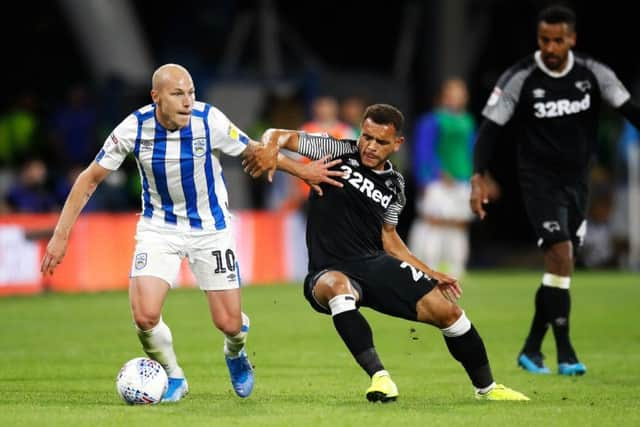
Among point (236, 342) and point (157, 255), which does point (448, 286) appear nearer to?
point (236, 342)

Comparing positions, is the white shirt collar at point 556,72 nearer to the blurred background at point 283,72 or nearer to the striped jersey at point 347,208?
the striped jersey at point 347,208

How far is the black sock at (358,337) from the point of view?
788cm

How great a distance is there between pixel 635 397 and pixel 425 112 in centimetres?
1481

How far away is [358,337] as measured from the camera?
7906mm

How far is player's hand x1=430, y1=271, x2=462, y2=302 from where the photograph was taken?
26.1 feet

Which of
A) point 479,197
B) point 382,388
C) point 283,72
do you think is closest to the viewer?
point 382,388

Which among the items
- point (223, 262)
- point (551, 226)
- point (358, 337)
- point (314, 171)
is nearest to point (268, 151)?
point (314, 171)

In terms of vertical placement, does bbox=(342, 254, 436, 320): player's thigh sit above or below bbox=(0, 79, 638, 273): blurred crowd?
above

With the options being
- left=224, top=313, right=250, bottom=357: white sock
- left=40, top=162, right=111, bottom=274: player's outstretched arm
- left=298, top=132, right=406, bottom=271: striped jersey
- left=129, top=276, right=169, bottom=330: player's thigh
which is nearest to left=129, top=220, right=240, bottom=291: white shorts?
left=129, top=276, right=169, bottom=330: player's thigh

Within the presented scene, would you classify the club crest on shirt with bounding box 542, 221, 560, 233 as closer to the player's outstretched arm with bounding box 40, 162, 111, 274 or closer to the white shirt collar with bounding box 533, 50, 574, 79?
the white shirt collar with bounding box 533, 50, 574, 79

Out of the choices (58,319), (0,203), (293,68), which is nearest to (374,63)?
(293,68)

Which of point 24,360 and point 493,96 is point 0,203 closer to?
point 24,360

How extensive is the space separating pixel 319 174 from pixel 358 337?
0.98 metres

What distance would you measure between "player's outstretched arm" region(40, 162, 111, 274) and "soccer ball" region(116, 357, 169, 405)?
743mm
